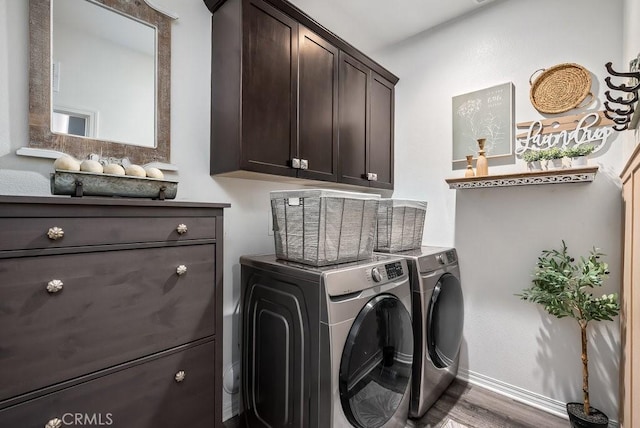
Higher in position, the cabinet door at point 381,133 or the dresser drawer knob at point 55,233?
the cabinet door at point 381,133

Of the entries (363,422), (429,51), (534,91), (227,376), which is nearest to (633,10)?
(534,91)

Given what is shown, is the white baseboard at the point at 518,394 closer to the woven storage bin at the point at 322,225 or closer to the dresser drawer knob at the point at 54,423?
the woven storage bin at the point at 322,225

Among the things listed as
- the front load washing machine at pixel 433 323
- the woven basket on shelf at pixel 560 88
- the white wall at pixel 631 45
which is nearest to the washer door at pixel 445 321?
the front load washing machine at pixel 433 323

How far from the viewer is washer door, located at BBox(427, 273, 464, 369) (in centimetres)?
179

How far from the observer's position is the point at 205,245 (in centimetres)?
127

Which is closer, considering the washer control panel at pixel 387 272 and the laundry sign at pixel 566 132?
the washer control panel at pixel 387 272

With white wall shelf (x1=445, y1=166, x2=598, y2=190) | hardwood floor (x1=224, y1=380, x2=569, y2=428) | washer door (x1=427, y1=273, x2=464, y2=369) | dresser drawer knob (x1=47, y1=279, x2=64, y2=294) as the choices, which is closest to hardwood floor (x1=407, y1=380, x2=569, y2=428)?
hardwood floor (x1=224, y1=380, x2=569, y2=428)

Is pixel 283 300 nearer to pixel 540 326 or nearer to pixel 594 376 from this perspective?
pixel 540 326

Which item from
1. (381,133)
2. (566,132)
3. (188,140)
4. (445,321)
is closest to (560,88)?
(566,132)

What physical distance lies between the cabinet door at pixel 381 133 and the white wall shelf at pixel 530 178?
62cm

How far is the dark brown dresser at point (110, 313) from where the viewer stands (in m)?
0.85

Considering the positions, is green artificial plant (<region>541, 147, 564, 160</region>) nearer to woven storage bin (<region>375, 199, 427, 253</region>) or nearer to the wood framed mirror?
woven storage bin (<region>375, 199, 427, 253</region>)

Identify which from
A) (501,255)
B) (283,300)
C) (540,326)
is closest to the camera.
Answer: (283,300)

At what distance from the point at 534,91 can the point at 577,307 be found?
1.37 metres
